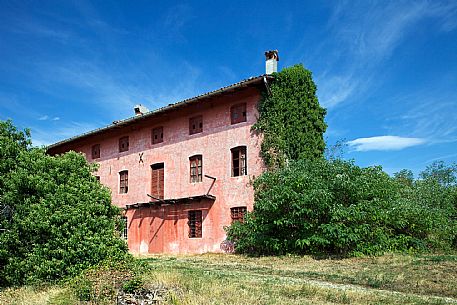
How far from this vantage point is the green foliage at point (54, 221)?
32.8ft

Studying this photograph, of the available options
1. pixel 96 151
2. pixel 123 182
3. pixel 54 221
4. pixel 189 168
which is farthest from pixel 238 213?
pixel 96 151

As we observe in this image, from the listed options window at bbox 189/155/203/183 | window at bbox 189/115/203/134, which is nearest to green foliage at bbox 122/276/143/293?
window at bbox 189/155/203/183

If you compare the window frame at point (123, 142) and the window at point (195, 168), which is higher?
the window frame at point (123, 142)

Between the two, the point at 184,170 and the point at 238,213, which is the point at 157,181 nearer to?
the point at 184,170

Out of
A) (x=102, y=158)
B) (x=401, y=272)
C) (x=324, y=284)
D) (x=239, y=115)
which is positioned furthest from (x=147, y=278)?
(x=102, y=158)

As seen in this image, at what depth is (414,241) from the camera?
15.4 meters

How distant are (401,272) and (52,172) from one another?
9.58 m

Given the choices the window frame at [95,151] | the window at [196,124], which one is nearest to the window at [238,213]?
the window at [196,124]

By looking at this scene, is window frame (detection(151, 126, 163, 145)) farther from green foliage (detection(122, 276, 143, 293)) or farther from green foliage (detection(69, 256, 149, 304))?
green foliage (detection(122, 276, 143, 293))

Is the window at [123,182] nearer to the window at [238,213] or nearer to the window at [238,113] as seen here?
the window at [238,213]

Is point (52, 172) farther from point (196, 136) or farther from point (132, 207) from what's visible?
point (132, 207)

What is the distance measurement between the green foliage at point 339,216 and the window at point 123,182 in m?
10.0

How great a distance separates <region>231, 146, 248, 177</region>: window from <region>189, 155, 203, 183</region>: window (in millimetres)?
1996

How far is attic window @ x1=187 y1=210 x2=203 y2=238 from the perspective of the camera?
20516 mm
